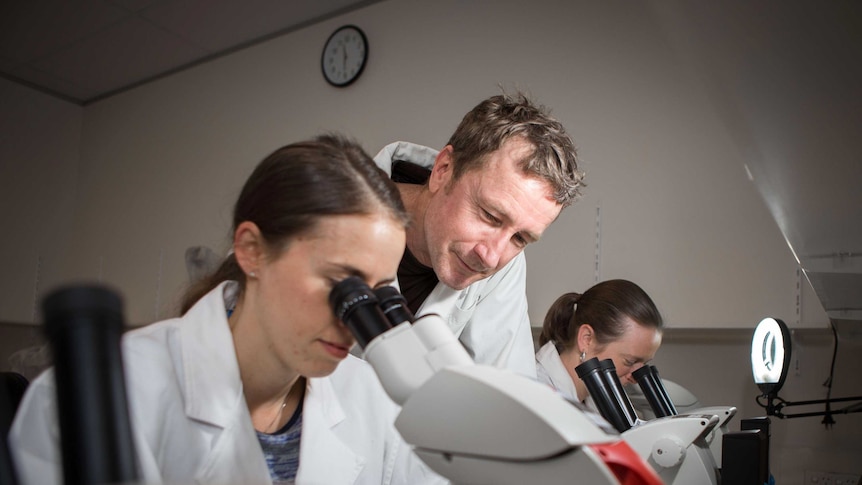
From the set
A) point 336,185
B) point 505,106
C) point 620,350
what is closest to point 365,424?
point 336,185

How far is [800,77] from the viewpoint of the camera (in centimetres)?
102

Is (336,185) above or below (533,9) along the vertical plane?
below

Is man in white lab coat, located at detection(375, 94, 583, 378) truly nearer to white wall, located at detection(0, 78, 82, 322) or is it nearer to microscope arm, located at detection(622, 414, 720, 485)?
microscope arm, located at detection(622, 414, 720, 485)

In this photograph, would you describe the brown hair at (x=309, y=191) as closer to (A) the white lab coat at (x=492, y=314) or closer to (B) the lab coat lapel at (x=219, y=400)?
(B) the lab coat lapel at (x=219, y=400)

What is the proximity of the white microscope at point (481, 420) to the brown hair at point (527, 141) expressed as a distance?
72 cm

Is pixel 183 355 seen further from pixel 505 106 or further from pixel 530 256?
pixel 530 256

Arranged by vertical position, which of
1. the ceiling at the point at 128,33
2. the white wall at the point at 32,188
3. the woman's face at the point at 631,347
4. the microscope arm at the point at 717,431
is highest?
the ceiling at the point at 128,33

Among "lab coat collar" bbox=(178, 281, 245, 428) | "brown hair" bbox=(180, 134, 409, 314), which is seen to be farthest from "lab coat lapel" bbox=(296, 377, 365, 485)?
"brown hair" bbox=(180, 134, 409, 314)

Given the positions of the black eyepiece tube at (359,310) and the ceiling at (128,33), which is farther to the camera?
the ceiling at (128,33)

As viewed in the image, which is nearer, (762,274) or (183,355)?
(183,355)

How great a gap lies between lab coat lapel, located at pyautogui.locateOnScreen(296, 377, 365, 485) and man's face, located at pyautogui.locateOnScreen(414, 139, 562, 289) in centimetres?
41

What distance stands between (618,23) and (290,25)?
2.01 m

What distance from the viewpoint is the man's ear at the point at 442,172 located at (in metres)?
1.54

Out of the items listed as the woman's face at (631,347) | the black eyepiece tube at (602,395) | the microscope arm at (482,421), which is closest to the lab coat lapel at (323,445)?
the microscope arm at (482,421)
